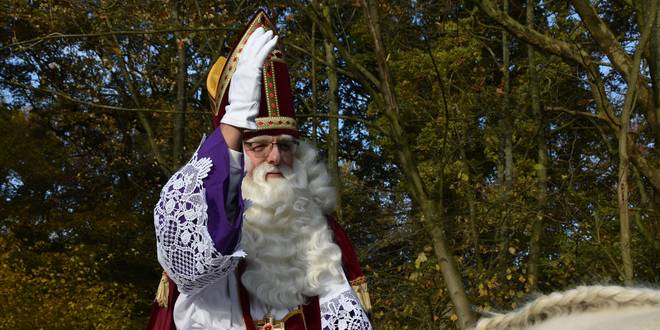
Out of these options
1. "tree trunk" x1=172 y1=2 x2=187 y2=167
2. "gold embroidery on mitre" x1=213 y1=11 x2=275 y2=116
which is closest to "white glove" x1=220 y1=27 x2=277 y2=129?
"gold embroidery on mitre" x1=213 y1=11 x2=275 y2=116

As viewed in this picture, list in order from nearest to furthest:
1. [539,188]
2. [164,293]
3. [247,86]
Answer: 1. [247,86]
2. [164,293]
3. [539,188]

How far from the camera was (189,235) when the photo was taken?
251 centimetres

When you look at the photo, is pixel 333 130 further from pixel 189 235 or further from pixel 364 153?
pixel 189 235

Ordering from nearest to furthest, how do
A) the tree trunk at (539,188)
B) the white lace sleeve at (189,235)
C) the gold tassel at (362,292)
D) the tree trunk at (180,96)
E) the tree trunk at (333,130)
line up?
the white lace sleeve at (189,235), the gold tassel at (362,292), the tree trunk at (539,188), the tree trunk at (333,130), the tree trunk at (180,96)

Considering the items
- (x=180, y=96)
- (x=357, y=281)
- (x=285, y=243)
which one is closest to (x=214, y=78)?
(x=285, y=243)

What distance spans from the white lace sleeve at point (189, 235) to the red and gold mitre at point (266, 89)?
40 centimetres

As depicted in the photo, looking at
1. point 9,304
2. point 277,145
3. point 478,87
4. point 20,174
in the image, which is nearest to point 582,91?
point 478,87

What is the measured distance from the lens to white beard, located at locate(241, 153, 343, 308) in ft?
9.73

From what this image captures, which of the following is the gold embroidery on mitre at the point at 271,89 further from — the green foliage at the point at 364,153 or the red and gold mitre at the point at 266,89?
the green foliage at the point at 364,153

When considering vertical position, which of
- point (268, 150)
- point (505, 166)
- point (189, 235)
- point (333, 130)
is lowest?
point (189, 235)

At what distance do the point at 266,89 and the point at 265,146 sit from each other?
0.76ft

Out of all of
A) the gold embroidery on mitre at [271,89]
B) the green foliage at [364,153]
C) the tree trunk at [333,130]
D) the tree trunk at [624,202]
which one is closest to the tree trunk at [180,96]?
the green foliage at [364,153]

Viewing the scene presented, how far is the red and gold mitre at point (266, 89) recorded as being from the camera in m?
2.89

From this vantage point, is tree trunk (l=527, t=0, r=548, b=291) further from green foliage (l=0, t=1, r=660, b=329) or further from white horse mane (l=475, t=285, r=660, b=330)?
white horse mane (l=475, t=285, r=660, b=330)
